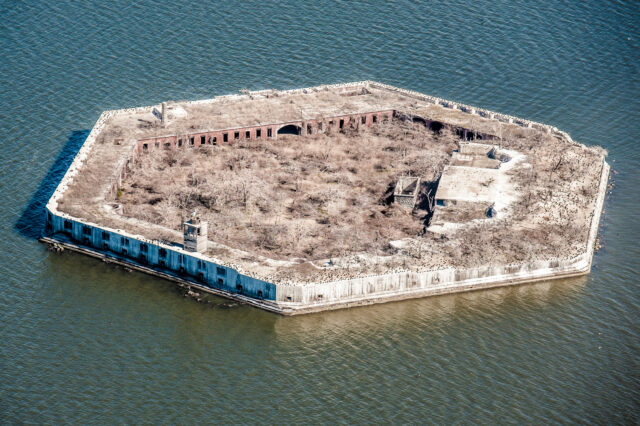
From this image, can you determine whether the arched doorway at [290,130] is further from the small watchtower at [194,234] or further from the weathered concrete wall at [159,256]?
the weathered concrete wall at [159,256]

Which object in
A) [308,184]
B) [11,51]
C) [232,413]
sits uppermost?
[11,51]

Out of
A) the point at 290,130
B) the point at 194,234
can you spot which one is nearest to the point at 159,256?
the point at 194,234

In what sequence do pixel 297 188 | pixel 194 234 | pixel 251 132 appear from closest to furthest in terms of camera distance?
1. pixel 194 234
2. pixel 297 188
3. pixel 251 132

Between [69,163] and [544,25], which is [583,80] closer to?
[544,25]

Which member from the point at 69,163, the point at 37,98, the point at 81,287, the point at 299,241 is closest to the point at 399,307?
the point at 299,241

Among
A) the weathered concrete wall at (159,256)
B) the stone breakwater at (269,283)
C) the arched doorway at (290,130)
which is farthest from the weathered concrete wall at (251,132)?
the weathered concrete wall at (159,256)

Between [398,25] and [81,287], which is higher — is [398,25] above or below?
above

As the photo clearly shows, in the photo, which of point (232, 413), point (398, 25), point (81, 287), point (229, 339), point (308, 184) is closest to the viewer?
point (232, 413)

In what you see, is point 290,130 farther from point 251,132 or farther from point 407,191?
point 407,191
